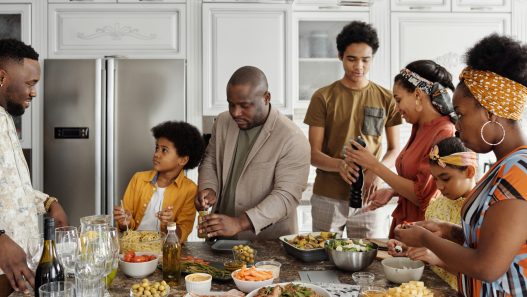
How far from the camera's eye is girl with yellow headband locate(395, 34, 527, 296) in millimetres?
1266

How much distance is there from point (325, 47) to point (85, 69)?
1.89 meters

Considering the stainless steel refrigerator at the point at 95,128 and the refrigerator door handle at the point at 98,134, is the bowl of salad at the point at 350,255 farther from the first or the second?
the refrigerator door handle at the point at 98,134

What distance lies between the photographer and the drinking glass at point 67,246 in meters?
1.54

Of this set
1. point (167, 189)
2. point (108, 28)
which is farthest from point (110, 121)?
point (167, 189)

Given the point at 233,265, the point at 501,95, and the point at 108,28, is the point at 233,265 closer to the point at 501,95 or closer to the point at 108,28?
the point at 501,95

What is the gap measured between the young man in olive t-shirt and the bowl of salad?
1.10 meters

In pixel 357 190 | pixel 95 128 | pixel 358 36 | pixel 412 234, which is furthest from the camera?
pixel 95 128

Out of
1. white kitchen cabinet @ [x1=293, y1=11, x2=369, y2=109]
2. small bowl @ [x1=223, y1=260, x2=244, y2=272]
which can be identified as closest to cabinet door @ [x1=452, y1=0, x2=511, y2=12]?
white kitchen cabinet @ [x1=293, y1=11, x2=369, y2=109]

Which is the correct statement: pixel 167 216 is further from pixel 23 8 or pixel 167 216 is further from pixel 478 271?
pixel 23 8

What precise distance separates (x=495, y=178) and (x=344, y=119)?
1678 millimetres

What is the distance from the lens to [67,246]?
1548 millimetres

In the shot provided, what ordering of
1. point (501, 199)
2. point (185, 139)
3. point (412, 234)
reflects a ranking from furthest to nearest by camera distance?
point (185, 139) < point (412, 234) < point (501, 199)

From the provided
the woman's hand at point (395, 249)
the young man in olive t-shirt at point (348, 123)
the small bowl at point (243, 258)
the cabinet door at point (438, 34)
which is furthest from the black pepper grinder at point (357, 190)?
the cabinet door at point (438, 34)

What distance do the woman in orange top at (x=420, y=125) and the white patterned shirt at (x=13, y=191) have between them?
1.53 meters
